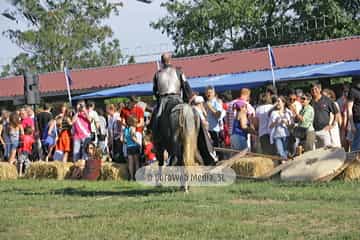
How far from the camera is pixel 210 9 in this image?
60.9 meters

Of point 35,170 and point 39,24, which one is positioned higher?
point 39,24

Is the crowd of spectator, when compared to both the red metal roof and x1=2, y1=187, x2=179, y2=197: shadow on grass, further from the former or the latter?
the red metal roof

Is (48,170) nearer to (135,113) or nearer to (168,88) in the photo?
(135,113)

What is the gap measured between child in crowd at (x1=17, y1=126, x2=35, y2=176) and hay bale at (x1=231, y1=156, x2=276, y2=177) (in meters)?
7.70

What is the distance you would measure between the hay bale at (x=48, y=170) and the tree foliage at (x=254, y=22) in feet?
111

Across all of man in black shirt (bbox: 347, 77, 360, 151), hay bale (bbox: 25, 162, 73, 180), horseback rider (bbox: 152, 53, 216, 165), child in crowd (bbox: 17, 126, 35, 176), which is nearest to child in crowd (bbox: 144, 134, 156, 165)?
hay bale (bbox: 25, 162, 73, 180)

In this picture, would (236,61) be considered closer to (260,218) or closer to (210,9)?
(210,9)

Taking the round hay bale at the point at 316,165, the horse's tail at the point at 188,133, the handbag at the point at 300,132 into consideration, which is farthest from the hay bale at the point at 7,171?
the horse's tail at the point at 188,133

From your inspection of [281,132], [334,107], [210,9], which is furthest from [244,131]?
[210,9]

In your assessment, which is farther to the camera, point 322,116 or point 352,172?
point 322,116

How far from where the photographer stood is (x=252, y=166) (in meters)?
17.0

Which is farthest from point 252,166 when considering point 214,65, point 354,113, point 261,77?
point 214,65

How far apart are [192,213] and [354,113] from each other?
7.01m

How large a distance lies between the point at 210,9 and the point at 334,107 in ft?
146
